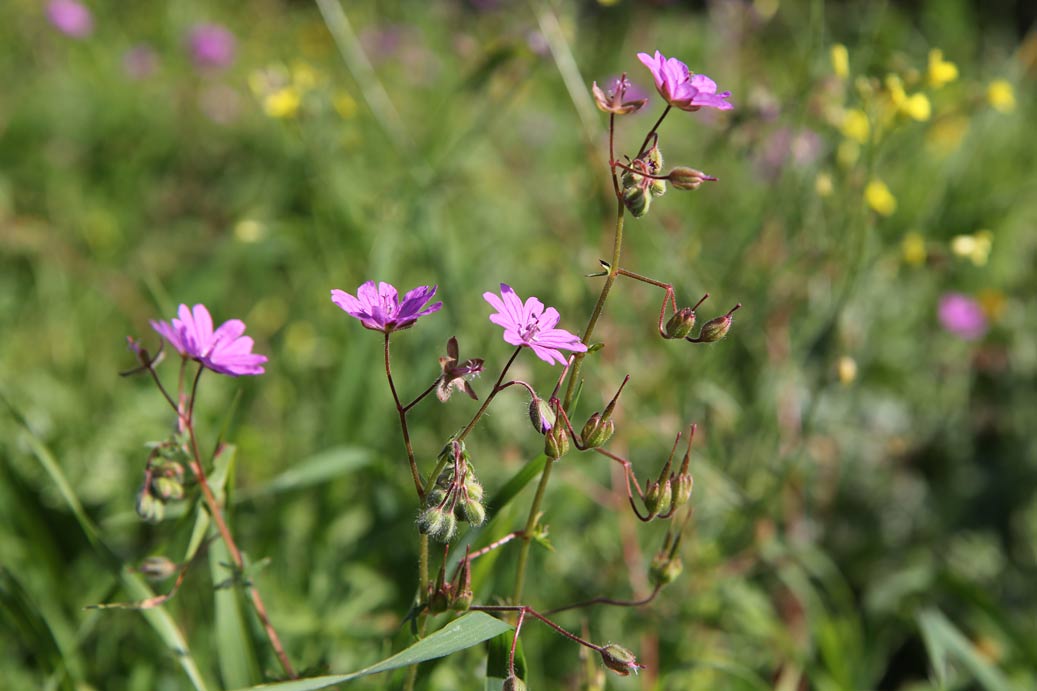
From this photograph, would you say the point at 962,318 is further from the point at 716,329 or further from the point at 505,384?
the point at 505,384

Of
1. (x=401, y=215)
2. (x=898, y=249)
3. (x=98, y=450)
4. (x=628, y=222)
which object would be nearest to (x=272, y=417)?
(x=98, y=450)

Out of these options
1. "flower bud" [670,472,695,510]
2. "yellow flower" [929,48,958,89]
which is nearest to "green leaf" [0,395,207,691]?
"flower bud" [670,472,695,510]

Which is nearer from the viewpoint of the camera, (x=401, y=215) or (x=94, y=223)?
(x=401, y=215)

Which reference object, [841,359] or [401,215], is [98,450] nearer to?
[401,215]

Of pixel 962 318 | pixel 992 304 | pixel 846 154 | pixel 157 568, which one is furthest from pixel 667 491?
pixel 992 304

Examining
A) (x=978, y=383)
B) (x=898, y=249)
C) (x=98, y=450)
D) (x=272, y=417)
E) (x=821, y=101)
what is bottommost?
(x=978, y=383)

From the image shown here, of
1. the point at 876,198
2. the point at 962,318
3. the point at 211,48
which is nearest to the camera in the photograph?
the point at 876,198

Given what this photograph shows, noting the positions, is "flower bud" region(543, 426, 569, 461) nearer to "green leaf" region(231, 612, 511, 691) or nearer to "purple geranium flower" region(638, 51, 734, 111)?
"green leaf" region(231, 612, 511, 691)
